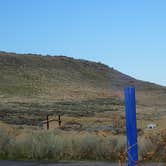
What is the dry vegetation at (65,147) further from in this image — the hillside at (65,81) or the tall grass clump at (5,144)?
the hillside at (65,81)

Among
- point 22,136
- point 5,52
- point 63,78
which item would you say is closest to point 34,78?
point 63,78

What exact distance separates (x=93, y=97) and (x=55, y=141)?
272 ft

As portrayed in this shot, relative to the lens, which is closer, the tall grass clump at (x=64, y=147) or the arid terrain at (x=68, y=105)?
the tall grass clump at (x=64, y=147)

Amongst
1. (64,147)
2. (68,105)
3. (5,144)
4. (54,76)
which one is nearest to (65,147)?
(64,147)

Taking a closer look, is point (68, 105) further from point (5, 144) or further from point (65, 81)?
point (5, 144)

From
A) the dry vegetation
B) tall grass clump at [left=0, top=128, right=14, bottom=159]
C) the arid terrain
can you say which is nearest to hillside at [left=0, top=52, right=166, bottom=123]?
the arid terrain

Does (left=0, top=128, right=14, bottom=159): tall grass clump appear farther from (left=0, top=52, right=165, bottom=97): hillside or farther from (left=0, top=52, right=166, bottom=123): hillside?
(left=0, top=52, right=165, bottom=97): hillside

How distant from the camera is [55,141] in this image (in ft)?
51.1

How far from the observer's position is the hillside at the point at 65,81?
330ft

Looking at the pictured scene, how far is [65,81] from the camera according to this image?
124 m

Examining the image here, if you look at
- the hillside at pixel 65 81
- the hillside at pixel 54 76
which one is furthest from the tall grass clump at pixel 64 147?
the hillside at pixel 54 76

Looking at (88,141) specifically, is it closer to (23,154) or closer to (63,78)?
(23,154)

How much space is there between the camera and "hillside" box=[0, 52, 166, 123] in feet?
330

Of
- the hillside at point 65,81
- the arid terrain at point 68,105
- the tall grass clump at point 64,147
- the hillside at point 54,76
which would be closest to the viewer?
the tall grass clump at point 64,147
